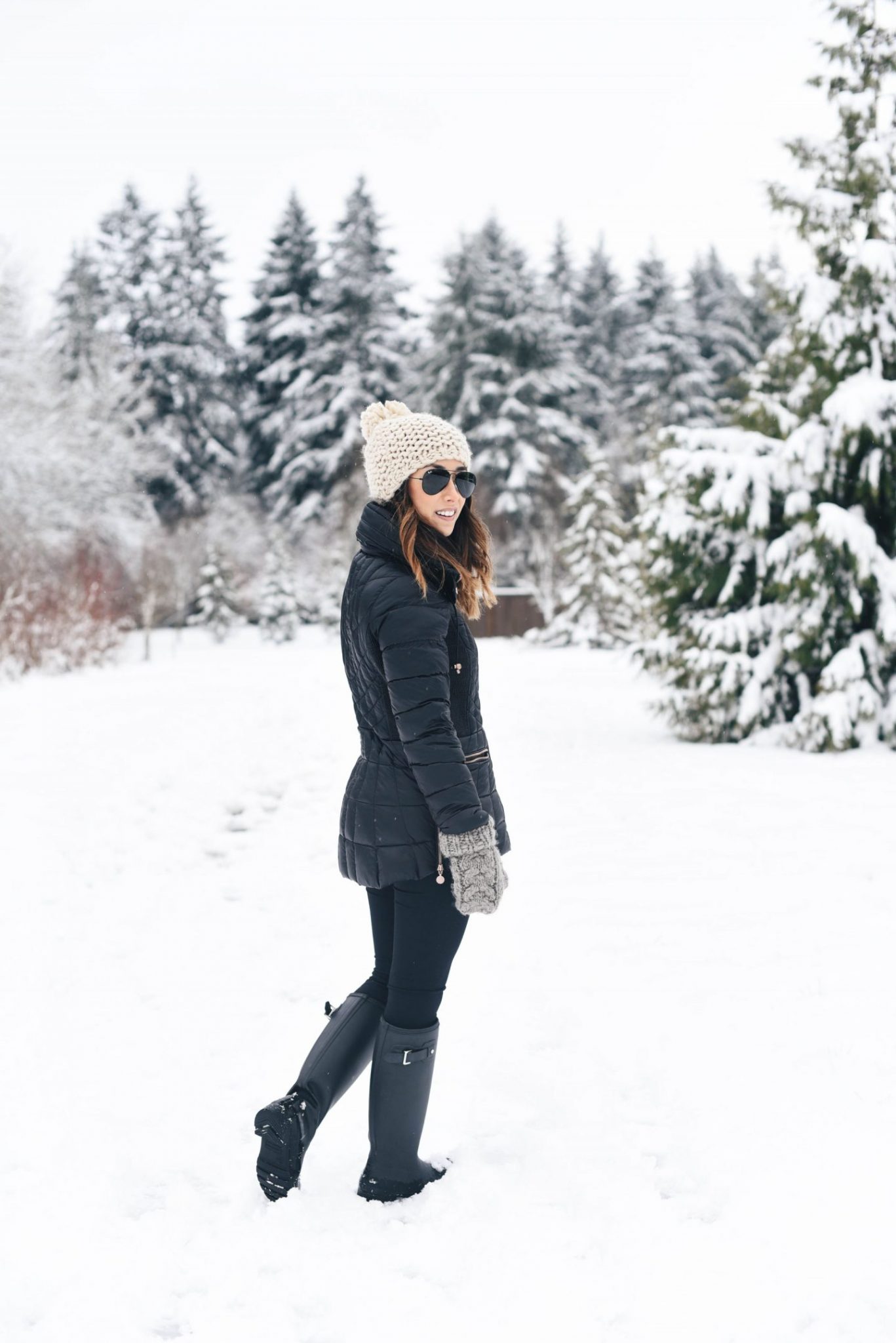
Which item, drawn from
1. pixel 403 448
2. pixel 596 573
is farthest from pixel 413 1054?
pixel 596 573

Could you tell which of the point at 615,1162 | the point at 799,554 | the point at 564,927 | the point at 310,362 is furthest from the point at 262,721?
the point at 310,362

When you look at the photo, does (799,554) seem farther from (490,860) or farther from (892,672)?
(490,860)

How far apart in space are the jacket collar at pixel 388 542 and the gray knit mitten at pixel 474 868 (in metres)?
0.60

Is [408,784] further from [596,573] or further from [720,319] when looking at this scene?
[720,319]

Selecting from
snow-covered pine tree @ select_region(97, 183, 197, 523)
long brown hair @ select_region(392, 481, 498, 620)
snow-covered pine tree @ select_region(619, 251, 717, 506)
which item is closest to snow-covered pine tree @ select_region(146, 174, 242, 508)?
Answer: snow-covered pine tree @ select_region(97, 183, 197, 523)

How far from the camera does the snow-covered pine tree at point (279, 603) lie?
32531 mm

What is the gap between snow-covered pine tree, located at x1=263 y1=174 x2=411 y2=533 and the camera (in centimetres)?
3706

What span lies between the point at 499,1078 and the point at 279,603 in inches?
1171

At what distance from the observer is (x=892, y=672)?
30.2ft

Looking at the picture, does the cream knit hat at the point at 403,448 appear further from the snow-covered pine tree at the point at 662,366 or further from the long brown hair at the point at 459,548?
the snow-covered pine tree at the point at 662,366

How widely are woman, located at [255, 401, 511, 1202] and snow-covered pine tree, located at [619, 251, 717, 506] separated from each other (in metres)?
35.8

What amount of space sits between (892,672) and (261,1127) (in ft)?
26.3

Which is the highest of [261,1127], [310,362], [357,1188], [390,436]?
[310,362]

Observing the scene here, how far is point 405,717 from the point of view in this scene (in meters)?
2.41
